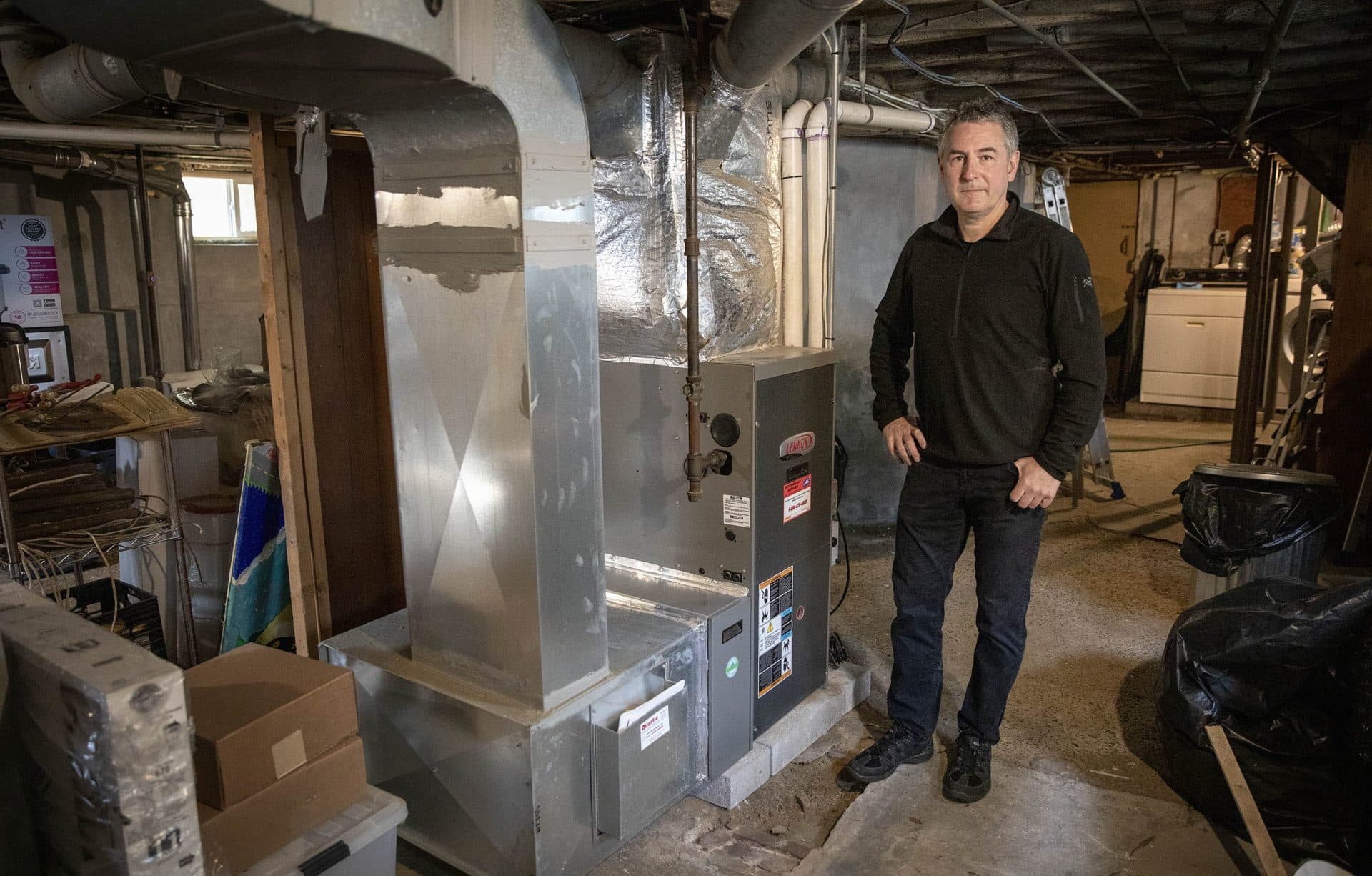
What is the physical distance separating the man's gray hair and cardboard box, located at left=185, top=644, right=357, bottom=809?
1637mm

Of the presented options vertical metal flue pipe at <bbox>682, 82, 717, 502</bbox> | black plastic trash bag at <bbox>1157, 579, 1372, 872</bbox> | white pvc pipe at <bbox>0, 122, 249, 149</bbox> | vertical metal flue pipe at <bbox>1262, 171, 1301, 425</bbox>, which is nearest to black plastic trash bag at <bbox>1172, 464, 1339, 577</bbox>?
black plastic trash bag at <bbox>1157, 579, 1372, 872</bbox>

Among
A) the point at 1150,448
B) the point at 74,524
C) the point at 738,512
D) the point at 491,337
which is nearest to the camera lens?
the point at 491,337

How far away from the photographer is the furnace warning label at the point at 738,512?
7.12 feet

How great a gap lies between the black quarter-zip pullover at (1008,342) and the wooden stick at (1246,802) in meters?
0.69

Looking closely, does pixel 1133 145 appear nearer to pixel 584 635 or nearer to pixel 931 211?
pixel 931 211

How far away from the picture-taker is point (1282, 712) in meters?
2.07

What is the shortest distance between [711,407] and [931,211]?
2501mm

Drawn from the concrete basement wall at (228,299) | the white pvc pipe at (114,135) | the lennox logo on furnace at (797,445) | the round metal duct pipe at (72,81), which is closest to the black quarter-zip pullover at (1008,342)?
the lennox logo on furnace at (797,445)

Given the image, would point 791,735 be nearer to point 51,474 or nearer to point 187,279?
point 51,474

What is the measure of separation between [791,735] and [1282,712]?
1.10 meters

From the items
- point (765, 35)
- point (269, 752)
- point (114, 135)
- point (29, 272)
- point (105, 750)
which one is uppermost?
point (114, 135)

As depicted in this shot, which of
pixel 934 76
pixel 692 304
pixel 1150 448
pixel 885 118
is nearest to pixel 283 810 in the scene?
pixel 692 304

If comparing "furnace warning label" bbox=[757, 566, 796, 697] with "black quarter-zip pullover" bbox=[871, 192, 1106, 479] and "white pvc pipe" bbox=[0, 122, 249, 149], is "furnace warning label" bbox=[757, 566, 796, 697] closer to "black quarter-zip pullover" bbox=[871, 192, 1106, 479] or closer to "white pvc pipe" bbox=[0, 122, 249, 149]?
"black quarter-zip pullover" bbox=[871, 192, 1106, 479]

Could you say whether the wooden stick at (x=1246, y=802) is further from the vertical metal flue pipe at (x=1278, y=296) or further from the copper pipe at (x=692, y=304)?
the vertical metal flue pipe at (x=1278, y=296)
